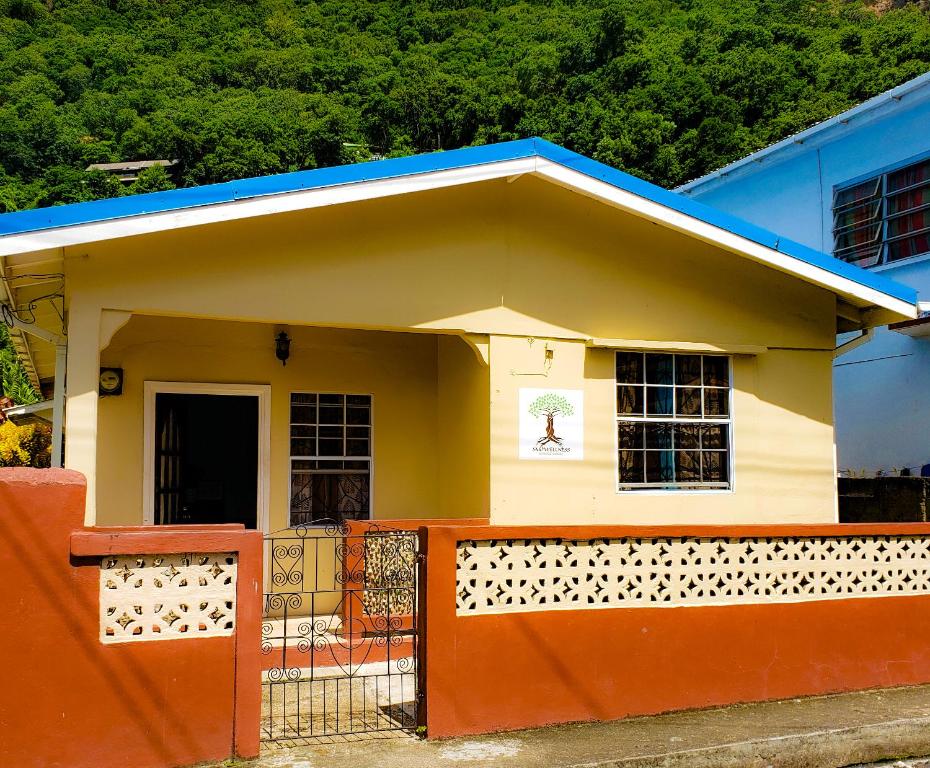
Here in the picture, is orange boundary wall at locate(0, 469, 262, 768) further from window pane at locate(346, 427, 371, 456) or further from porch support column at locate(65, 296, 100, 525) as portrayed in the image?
window pane at locate(346, 427, 371, 456)

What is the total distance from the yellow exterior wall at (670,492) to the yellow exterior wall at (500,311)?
2cm

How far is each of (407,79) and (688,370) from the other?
114 ft

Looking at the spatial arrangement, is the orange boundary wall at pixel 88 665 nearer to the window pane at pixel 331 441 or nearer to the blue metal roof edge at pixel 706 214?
the blue metal roof edge at pixel 706 214

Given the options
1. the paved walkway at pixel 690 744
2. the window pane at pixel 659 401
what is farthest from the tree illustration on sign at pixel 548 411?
the paved walkway at pixel 690 744

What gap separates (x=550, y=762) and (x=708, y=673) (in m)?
1.70

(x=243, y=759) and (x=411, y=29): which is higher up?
(x=411, y=29)

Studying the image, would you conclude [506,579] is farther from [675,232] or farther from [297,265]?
[675,232]

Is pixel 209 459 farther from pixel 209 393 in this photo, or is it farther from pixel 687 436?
pixel 687 436

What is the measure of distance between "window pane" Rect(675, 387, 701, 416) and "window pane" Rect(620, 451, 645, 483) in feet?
1.88

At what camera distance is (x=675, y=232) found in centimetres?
957

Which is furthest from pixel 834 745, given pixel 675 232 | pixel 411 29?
pixel 411 29

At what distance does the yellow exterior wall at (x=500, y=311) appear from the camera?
8.02m

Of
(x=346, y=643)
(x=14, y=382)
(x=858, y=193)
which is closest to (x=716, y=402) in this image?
(x=346, y=643)

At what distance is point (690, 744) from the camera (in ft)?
19.8
